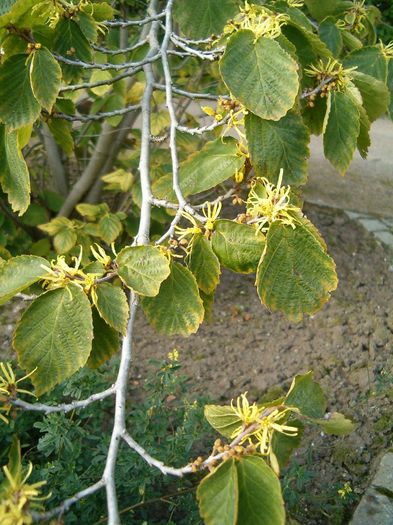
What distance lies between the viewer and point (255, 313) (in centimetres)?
340

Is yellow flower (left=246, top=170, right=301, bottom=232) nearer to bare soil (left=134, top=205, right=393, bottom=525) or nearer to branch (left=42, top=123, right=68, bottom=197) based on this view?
bare soil (left=134, top=205, right=393, bottom=525)

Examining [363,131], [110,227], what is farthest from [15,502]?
[110,227]

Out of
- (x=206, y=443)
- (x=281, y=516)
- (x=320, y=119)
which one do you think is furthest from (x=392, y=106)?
(x=206, y=443)

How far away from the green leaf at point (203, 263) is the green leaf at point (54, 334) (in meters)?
0.22

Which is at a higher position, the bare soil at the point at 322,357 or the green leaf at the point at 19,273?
the green leaf at the point at 19,273

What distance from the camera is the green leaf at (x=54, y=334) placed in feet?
3.15

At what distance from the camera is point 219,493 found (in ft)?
2.69

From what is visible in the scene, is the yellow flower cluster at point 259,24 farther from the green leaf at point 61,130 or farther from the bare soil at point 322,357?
the bare soil at point 322,357

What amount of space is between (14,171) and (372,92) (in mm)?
741

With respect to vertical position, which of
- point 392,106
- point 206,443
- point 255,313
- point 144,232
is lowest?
point 255,313

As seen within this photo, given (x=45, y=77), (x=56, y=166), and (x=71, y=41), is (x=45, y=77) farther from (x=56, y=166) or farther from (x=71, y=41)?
(x=56, y=166)

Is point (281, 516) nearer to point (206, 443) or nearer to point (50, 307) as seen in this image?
point (50, 307)

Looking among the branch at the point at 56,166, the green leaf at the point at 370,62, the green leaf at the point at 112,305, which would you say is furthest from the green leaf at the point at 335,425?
the branch at the point at 56,166

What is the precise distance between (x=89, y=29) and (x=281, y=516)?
1035mm
